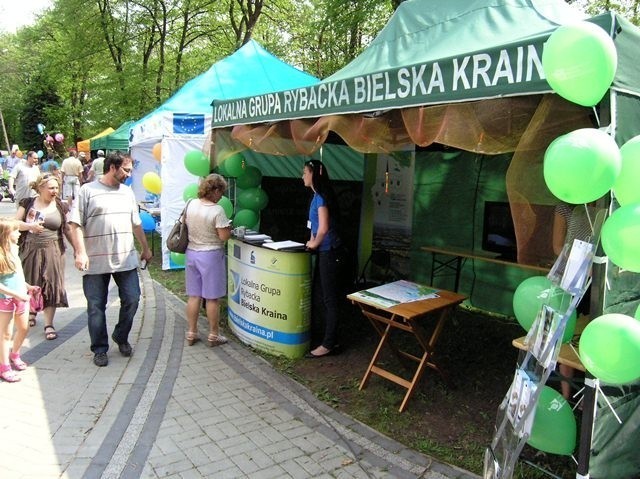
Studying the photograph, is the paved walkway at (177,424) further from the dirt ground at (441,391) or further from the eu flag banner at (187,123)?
the eu flag banner at (187,123)

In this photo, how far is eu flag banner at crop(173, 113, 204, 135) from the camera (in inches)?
308

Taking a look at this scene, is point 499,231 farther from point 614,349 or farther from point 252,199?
point 614,349

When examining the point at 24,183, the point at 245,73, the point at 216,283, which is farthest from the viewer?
the point at 24,183

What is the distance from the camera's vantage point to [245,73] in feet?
27.9

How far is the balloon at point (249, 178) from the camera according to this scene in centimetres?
609

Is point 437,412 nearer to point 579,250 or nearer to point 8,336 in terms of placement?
point 579,250

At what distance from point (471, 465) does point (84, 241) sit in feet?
11.6

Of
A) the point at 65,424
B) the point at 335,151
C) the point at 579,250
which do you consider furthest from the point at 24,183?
the point at 579,250

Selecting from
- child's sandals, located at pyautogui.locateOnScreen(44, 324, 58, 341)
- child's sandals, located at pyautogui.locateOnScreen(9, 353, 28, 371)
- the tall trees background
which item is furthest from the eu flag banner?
the tall trees background

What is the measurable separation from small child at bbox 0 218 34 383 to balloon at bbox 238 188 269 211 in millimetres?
2836

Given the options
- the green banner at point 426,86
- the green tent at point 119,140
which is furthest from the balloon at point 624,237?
the green tent at point 119,140

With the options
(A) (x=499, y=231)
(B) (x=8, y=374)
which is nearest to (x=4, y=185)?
(B) (x=8, y=374)

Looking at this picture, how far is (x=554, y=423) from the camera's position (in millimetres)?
2379

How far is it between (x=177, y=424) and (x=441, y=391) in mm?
2144
